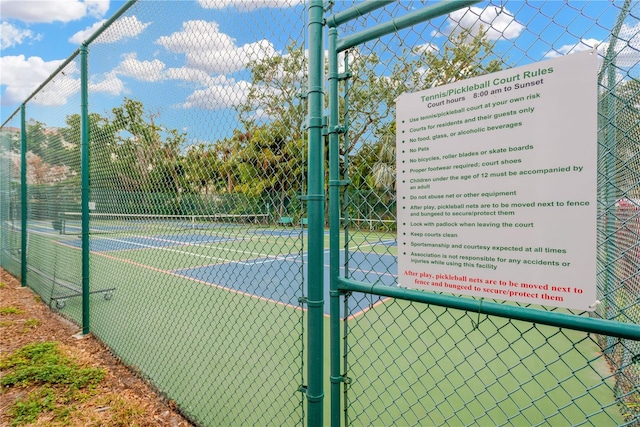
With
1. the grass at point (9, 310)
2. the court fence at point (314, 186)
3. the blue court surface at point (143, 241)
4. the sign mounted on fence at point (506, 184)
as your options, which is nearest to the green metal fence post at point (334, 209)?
the court fence at point (314, 186)

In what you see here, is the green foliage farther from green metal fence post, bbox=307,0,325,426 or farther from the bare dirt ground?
green metal fence post, bbox=307,0,325,426

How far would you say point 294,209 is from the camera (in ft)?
5.98

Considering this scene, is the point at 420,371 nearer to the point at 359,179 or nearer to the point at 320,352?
the point at 320,352

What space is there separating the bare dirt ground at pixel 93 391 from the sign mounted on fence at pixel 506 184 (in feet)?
7.50

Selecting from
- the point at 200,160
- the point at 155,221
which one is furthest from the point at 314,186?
the point at 155,221

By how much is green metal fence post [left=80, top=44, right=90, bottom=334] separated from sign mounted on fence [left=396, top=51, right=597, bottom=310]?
12.5 feet

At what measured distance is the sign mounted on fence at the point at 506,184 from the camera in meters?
0.96

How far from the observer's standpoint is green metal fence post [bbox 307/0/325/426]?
148 centimetres

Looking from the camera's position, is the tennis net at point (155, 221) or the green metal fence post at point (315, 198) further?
the tennis net at point (155, 221)

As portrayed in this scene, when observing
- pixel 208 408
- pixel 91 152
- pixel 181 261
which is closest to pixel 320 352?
pixel 208 408

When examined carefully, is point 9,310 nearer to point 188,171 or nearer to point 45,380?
point 45,380

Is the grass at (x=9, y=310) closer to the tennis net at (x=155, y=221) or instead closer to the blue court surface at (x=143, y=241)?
the blue court surface at (x=143, y=241)

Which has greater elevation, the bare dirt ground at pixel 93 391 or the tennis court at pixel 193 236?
the tennis court at pixel 193 236

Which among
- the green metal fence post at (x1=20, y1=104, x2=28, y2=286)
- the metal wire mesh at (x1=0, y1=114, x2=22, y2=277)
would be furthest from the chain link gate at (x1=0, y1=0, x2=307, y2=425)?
the metal wire mesh at (x1=0, y1=114, x2=22, y2=277)
